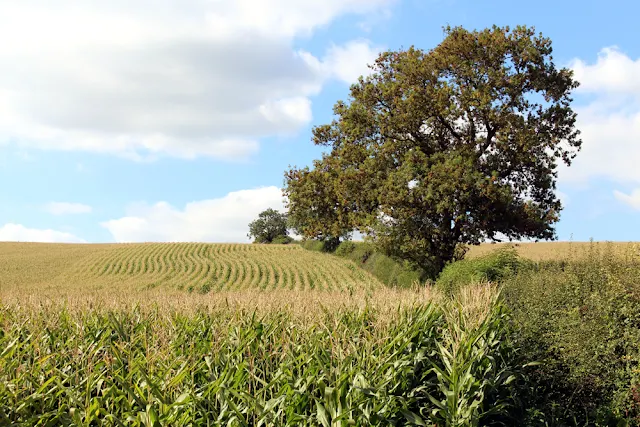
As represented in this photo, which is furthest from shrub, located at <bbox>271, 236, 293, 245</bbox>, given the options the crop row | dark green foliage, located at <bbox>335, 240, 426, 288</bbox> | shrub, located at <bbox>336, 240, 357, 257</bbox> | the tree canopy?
the crop row

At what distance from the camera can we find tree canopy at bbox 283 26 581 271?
25.3m

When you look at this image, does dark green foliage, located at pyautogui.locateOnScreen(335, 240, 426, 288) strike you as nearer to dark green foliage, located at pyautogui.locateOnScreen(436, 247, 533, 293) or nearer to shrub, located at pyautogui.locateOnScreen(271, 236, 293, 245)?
dark green foliage, located at pyautogui.locateOnScreen(436, 247, 533, 293)

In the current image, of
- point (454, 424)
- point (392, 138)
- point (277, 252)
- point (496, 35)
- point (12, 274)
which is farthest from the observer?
point (277, 252)

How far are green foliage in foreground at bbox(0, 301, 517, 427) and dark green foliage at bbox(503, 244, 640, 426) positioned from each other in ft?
5.21

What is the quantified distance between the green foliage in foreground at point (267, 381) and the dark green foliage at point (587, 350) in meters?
1.59

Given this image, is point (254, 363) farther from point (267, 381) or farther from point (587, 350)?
point (587, 350)

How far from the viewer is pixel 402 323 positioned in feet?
28.0

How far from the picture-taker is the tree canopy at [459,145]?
2528cm

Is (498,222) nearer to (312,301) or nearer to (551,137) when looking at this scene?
(551,137)

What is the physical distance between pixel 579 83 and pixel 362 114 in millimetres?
10959

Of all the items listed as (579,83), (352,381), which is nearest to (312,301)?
(352,381)

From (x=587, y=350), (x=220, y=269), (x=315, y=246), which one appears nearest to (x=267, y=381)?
(x=587, y=350)

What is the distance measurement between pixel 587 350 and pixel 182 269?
147 ft

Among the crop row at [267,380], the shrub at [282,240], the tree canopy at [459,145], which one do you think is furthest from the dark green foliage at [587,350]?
the shrub at [282,240]
